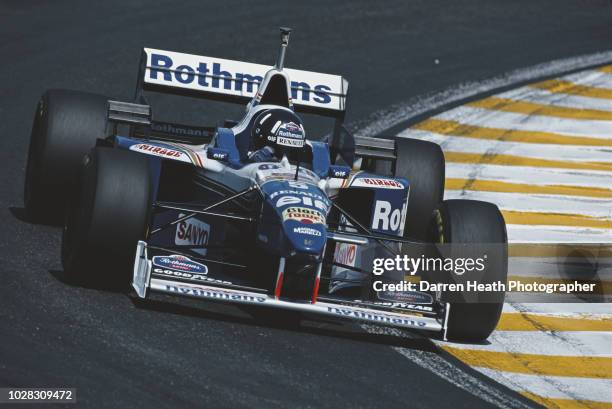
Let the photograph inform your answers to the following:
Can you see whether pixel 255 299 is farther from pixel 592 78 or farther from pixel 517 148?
pixel 592 78

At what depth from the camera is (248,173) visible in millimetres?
10141

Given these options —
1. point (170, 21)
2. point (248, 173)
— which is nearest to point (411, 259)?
point (248, 173)

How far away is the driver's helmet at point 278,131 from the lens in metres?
10.5

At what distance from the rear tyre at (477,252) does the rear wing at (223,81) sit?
251cm

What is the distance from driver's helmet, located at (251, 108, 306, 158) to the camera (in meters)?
10.5

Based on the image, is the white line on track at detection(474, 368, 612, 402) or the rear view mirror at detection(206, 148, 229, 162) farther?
the rear view mirror at detection(206, 148, 229, 162)

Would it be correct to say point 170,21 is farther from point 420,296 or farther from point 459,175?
point 420,296

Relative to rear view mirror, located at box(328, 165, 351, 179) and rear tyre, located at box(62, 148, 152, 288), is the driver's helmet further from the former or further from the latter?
rear tyre, located at box(62, 148, 152, 288)

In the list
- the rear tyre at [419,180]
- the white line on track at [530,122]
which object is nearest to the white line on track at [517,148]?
the white line on track at [530,122]

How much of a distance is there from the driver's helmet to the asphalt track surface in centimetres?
149

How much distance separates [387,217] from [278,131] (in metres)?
1.12

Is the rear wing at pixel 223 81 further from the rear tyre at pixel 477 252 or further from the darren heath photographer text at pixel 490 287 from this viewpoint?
the rear tyre at pixel 477 252

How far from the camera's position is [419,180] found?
11.5m

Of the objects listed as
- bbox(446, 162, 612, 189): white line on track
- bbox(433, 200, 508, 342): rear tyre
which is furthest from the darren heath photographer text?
bbox(446, 162, 612, 189): white line on track
